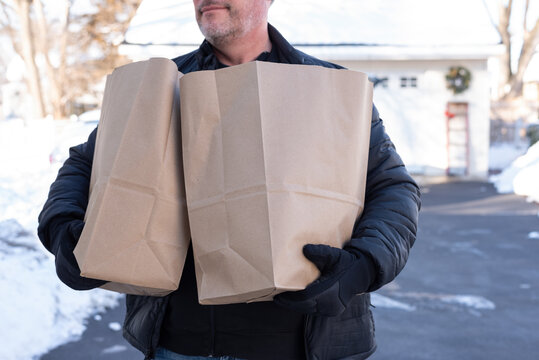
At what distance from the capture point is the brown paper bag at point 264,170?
151cm

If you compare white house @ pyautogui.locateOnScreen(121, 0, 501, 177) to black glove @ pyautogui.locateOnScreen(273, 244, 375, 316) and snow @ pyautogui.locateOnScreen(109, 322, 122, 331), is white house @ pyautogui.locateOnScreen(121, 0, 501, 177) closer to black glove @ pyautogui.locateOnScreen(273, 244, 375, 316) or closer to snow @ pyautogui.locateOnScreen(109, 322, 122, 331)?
snow @ pyautogui.locateOnScreen(109, 322, 122, 331)

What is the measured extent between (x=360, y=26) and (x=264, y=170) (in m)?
15.8

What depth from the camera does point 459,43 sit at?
15867mm

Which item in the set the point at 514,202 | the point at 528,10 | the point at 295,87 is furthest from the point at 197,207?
the point at 528,10

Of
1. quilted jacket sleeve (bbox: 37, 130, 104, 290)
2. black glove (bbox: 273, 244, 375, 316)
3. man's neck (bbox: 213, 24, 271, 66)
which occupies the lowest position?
black glove (bbox: 273, 244, 375, 316)

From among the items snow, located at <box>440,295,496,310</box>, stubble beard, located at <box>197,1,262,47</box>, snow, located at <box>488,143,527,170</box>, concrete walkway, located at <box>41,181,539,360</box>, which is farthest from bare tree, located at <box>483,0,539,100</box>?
stubble beard, located at <box>197,1,262,47</box>

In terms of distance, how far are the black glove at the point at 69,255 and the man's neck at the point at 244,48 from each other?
2.47 feet

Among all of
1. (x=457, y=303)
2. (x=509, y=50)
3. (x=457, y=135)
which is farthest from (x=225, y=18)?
(x=509, y=50)

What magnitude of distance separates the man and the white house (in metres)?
13.9

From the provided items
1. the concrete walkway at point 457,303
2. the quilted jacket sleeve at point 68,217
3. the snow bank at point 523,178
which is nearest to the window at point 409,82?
the snow bank at point 523,178

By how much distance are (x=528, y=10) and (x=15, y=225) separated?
27.1 meters

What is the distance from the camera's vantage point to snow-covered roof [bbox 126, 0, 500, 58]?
15.4 meters

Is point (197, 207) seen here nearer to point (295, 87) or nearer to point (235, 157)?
point (235, 157)

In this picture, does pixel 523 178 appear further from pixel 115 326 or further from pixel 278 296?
pixel 278 296
